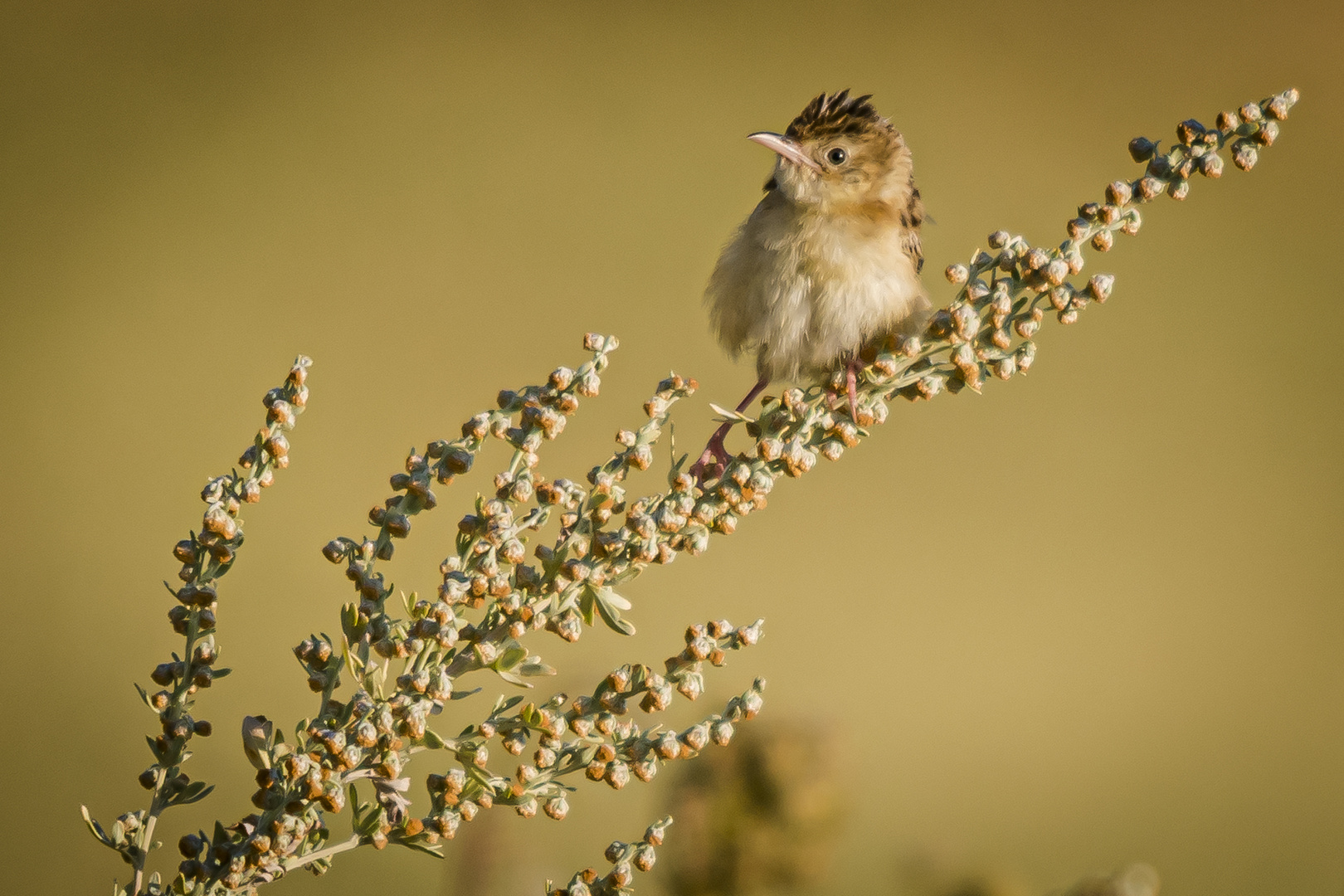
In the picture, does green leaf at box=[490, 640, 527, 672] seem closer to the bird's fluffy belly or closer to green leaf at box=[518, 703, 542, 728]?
green leaf at box=[518, 703, 542, 728]

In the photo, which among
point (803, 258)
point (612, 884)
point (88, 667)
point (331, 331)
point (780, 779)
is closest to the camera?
point (612, 884)

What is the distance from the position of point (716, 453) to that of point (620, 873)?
39 centimetres

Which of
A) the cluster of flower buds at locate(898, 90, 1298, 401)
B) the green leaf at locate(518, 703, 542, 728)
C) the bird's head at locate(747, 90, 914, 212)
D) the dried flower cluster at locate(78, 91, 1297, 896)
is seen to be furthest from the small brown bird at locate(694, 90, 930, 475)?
the green leaf at locate(518, 703, 542, 728)

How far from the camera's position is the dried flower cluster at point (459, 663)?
1.40 ft

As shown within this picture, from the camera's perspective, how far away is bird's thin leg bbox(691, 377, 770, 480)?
56 centimetres

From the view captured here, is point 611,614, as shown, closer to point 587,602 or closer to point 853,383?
point 587,602

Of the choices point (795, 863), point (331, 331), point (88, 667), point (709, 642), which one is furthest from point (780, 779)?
point (331, 331)

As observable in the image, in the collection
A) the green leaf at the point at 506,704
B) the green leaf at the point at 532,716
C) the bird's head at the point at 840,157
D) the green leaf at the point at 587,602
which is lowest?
the green leaf at the point at 532,716

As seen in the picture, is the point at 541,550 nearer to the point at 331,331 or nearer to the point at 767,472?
the point at 767,472

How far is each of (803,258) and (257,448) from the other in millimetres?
628

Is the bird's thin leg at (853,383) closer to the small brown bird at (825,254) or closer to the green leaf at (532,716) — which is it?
the small brown bird at (825,254)

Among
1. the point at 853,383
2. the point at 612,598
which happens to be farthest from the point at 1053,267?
the point at 612,598

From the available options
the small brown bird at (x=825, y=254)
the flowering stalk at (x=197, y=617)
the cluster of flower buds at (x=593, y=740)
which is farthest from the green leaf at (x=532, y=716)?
the small brown bird at (x=825, y=254)

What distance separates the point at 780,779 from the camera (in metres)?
0.54
